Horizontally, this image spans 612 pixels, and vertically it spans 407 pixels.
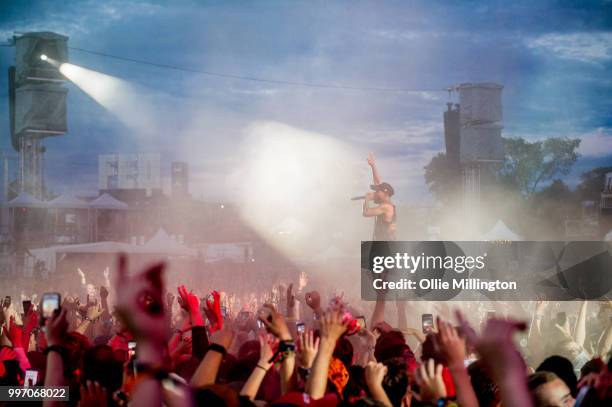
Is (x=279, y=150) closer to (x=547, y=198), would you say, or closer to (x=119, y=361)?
(x=547, y=198)

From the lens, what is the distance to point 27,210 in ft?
53.2

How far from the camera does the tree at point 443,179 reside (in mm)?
14750

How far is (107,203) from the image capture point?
1609 cm

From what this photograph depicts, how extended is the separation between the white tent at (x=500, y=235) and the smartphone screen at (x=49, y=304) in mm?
10486

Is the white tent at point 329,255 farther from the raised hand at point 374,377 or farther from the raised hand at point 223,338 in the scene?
the raised hand at point 374,377

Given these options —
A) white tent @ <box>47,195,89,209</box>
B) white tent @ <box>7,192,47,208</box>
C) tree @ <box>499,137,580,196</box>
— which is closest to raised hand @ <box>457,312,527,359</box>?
tree @ <box>499,137,580,196</box>

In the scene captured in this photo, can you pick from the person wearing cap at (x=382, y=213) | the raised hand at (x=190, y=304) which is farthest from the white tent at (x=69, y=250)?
the raised hand at (x=190, y=304)

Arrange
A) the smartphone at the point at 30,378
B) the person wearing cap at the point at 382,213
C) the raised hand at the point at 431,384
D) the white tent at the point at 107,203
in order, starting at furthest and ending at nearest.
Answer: the white tent at the point at 107,203, the person wearing cap at the point at 382,213, the smartphone at the point at 30,378, the raised hand at the point at 431,384

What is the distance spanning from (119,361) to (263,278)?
10.8m

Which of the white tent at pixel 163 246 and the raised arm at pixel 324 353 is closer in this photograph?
the raised arm at pixel 324 353

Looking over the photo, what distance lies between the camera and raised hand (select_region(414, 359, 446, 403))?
255 cm

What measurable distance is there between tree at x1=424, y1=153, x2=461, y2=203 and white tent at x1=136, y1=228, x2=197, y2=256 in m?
4.77

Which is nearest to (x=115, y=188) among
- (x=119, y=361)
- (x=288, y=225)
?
(x=288, y=225)

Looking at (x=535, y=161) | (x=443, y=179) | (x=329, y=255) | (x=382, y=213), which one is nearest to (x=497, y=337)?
(x=382, y=213)
